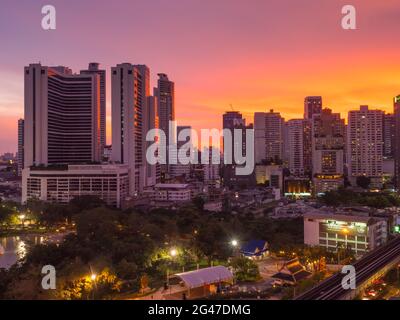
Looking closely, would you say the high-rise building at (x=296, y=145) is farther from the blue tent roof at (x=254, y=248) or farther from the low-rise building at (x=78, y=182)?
the blue tent roof at (x=254, y=248)

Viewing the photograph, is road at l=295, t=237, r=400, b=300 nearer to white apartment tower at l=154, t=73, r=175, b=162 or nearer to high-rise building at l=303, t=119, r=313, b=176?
high-rise building at l=303, t=119, r=313, b=176

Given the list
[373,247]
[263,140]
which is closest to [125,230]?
[373,247]

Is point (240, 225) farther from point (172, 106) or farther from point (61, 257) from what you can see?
point (172, 106)

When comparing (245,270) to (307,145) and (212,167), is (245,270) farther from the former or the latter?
(307,145)

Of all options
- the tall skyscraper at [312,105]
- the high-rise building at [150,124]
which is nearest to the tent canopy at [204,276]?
the high-rise building at [150,124]

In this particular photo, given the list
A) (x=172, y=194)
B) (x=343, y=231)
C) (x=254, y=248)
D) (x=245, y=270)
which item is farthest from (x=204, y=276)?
(x=172, y=194)
